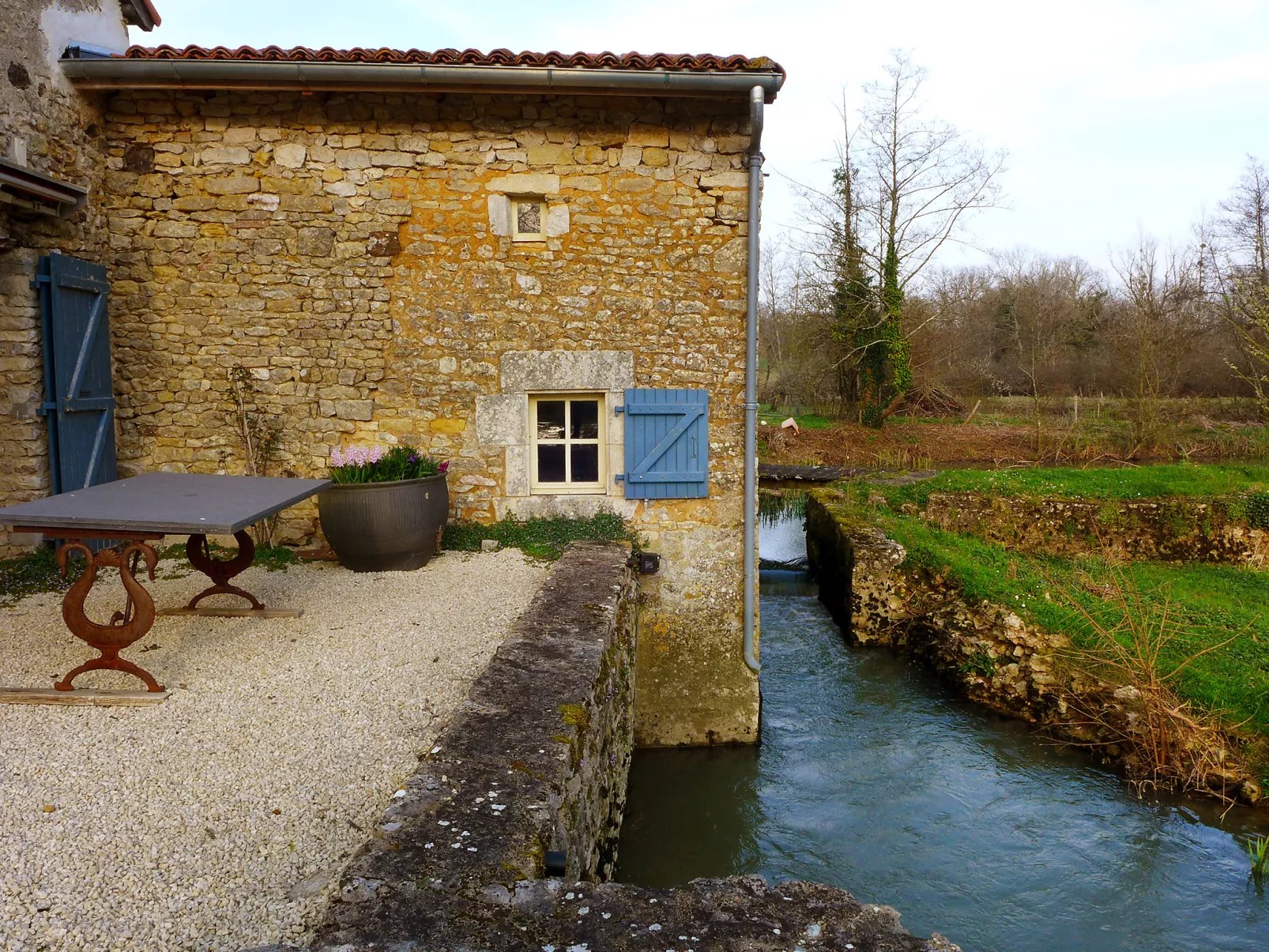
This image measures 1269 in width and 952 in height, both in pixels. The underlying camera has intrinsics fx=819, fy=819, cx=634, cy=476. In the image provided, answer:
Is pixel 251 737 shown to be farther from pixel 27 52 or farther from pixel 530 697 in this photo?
pixel 27 52

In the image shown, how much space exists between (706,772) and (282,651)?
3.57m

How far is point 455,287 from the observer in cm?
641

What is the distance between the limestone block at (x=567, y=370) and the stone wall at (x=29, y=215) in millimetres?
3205

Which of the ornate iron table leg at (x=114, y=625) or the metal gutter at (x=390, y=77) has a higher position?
the metal gutter at (x=390, y=77)

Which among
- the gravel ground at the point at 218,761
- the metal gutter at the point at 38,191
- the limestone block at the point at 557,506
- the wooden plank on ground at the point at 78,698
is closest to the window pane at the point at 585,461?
the limestone block at the point at 557,506

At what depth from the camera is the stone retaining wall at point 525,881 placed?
74.4 inches

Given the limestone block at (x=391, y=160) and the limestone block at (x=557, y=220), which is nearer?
the limestone block at (x=391, y=160)

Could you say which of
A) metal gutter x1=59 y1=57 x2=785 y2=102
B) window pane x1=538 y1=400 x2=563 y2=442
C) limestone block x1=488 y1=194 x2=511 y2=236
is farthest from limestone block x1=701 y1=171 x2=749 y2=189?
window pane x1=538 y1=400 x2=563 y2=442

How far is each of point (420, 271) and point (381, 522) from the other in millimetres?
2012

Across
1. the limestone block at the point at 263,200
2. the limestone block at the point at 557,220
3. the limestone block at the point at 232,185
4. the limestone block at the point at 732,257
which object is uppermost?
the limestone block at the point at 232,185

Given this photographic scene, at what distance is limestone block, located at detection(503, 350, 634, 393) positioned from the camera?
6.47m

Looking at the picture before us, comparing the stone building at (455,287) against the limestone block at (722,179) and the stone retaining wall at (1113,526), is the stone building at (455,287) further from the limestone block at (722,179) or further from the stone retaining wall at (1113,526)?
the stone retaining wall at (1113,526)

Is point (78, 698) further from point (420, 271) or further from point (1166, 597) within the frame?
point (1166, 597)

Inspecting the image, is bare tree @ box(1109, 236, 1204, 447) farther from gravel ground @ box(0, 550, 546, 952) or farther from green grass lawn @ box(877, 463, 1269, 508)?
gravel ground @ box(0, 550, 546, 952)
